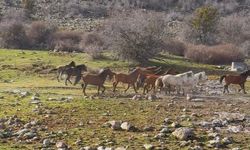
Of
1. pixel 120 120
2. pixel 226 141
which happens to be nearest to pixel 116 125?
pixel 120 120

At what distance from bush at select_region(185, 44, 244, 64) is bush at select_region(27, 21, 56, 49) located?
15.8m

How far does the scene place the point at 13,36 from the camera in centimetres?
5553

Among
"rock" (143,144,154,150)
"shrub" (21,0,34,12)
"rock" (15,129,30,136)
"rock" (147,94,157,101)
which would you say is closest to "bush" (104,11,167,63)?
"rock" (147,94,157,101)

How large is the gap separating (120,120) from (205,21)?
4215 cm

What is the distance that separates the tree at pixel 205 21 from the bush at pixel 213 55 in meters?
8.54

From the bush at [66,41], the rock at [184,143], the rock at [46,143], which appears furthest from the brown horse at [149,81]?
the bush at [66,41]

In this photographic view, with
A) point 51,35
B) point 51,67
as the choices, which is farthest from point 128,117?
point 51,35

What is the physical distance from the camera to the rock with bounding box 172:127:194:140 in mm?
16875

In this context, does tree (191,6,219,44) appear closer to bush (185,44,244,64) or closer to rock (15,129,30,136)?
bush (185,44,244,64)

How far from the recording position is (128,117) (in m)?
20.5

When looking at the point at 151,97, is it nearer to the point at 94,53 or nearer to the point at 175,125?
the point at 175,125

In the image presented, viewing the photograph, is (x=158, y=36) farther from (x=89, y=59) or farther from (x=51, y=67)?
(x=51, y=67)

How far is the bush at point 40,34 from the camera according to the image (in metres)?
57.5

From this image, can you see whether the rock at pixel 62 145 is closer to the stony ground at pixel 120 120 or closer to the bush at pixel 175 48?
the stony ground at pixel 120 120
